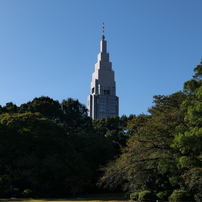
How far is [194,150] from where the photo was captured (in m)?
20.0

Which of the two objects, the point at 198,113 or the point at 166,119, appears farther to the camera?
the point at 166,119

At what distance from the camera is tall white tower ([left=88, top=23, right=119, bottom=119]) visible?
11162 cm

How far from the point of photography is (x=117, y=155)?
95.1 ft

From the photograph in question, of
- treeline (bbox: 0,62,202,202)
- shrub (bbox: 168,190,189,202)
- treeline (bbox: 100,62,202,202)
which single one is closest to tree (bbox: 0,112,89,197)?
treeline (bbox: 0,62,202,202)

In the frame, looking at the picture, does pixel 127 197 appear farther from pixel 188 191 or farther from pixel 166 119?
pixel 166 119

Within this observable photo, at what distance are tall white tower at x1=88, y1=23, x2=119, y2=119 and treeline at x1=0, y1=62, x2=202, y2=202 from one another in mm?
69505

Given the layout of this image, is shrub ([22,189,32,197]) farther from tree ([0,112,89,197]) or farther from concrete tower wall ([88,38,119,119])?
concrete tower wall ([88,38,119,119])

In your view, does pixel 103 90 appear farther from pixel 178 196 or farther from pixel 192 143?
pixel 192 143

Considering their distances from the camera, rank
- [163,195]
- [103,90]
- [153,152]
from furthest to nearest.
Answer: [103,90] → [163,195] → [153,152]

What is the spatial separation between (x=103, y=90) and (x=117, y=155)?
8487 centimetres

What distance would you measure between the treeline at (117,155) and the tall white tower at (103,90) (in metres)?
69.5

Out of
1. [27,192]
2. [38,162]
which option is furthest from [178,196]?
[27,192]

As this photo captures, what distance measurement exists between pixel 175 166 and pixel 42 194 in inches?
536

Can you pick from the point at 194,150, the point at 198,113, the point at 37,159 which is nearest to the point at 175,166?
the point at 194,150
